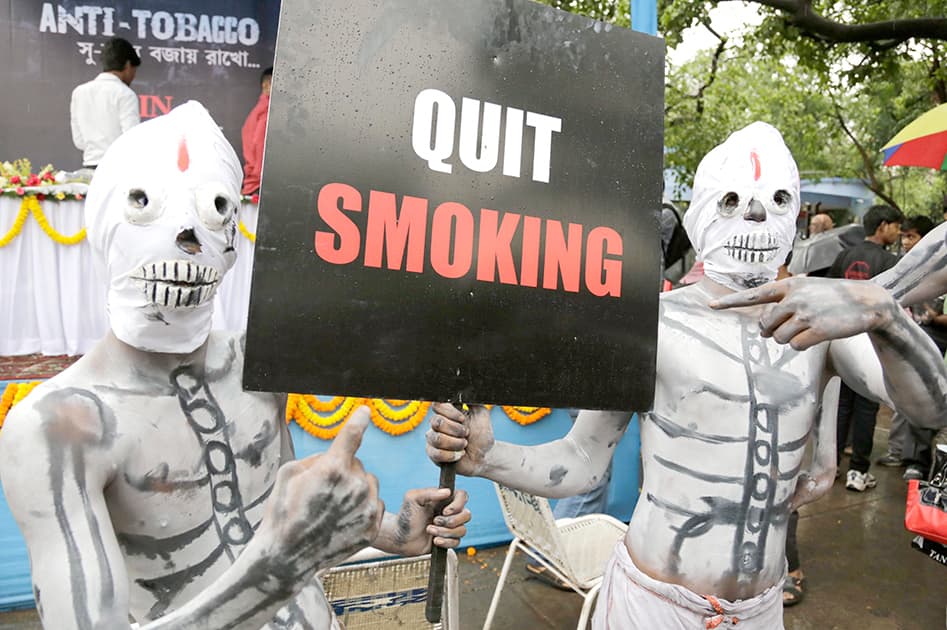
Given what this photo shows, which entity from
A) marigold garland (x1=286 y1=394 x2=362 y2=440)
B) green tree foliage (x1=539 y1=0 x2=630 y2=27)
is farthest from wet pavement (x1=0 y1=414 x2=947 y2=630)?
green tree foliage (x1=539 y1=0 x2=630 y2=27)

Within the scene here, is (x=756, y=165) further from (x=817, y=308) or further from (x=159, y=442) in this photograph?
(x=159, y=442)

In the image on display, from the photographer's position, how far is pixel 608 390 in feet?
4.49

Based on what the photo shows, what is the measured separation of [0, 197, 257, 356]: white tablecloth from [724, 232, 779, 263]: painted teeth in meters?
3.85

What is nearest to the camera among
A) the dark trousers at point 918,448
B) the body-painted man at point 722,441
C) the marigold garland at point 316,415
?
the body-painted man at point 722,441

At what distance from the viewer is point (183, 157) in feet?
4.61

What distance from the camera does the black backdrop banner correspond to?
21.5ft

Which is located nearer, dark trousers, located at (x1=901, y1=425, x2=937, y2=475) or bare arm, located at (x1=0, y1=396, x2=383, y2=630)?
bare arm, located at (x1=0, y1=396, x2=383, y2=630)

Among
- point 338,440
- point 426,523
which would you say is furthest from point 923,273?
point 338,440

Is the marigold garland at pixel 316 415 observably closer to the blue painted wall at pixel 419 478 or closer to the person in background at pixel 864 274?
the blue painted wall at pixel 419 478

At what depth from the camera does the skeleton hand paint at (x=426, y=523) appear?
133 centimetres

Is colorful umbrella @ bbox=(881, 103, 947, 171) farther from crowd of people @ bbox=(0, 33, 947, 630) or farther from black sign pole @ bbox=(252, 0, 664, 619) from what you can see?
black sign pole @ bbox=(252, 0, 664, 619)

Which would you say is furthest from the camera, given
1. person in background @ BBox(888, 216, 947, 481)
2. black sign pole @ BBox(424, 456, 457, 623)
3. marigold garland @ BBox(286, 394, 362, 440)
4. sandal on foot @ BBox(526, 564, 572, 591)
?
person in background @ BBox(888, 216, 947, 481)

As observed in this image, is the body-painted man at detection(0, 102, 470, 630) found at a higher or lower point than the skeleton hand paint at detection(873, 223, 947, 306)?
lower

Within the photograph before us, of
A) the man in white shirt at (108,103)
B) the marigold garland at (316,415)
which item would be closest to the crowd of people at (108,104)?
the man in white shirt at (108,103)
